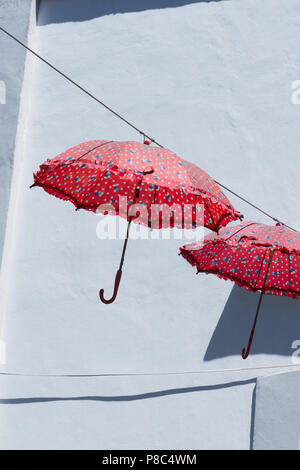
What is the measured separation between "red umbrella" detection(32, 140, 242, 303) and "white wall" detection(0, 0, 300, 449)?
5.62 ft

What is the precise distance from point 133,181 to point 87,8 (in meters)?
3.94

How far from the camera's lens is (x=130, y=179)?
16.7 ft

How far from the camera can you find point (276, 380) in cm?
707

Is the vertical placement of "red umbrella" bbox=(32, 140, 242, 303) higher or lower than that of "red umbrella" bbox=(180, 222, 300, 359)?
higher

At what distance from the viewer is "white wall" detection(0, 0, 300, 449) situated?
23.8ft

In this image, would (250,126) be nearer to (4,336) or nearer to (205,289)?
(205,289)

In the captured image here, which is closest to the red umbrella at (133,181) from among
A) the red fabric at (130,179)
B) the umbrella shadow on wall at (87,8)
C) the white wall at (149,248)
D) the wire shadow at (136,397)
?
the red fabric at (130,179)

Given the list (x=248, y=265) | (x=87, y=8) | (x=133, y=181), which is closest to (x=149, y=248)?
(x=248, y=265)

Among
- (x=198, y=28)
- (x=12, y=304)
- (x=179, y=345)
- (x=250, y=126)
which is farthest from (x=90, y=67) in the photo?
(x=179, y=345)

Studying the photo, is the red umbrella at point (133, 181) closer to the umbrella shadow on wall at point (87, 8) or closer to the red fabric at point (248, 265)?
the red fabric at point (248, 265)

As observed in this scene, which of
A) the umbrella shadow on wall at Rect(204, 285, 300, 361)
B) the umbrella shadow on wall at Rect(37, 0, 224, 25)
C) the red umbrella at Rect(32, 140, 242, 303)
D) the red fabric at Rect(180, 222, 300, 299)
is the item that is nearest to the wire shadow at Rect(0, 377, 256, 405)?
the umbrella shadow on wall at Rect(204, 285, 300, 361)

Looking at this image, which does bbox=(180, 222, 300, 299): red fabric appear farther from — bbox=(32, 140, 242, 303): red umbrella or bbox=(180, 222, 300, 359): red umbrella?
bbox=(32, 140, 242, 303): red umbrella

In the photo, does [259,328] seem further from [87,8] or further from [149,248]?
[87,8]

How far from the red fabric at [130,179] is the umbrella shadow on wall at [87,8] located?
3.27 metres
